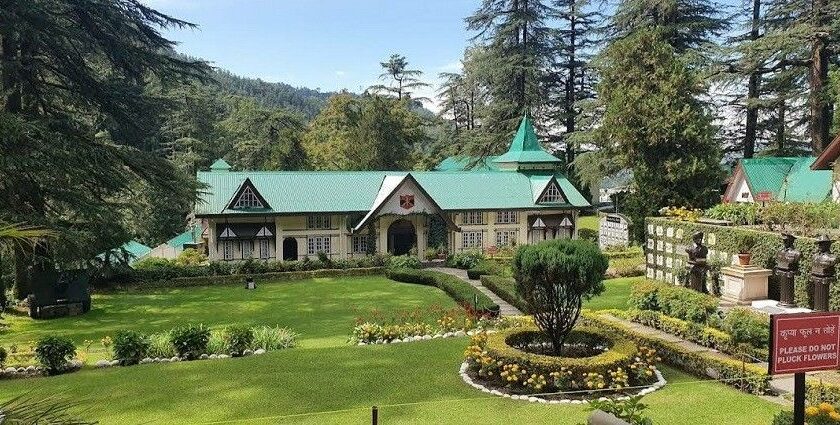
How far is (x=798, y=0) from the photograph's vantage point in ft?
113

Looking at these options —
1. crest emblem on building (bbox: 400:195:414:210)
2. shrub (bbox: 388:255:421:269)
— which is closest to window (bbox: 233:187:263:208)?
crest emblem on building (bbox: 400:195:414:210)

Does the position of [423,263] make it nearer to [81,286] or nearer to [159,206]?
[81,286]

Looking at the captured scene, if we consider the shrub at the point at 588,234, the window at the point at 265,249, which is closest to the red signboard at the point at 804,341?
the window at the point at 265,249

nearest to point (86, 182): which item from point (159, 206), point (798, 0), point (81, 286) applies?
point (81, 286)

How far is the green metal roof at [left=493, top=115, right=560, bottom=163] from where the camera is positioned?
136 ft

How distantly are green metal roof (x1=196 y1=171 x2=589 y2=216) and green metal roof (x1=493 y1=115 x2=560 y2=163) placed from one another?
1093 mm

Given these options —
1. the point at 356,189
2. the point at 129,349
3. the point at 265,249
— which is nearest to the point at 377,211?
the point at 356,189

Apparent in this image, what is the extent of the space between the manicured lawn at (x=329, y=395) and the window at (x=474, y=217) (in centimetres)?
2343

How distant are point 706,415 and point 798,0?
3315cm

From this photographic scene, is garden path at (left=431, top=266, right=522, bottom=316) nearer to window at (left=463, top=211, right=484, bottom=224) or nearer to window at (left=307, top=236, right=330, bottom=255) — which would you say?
window at (left=463, top=211, right=484, bottom=224)

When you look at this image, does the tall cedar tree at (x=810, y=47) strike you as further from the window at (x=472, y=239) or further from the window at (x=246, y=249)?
the window at (x=246, y=249)

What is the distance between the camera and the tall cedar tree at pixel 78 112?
775 inches

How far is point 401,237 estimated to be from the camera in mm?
37906

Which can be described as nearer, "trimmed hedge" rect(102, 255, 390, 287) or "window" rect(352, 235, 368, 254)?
"trimmed hedge" rect(102, 255, 390, 287)
